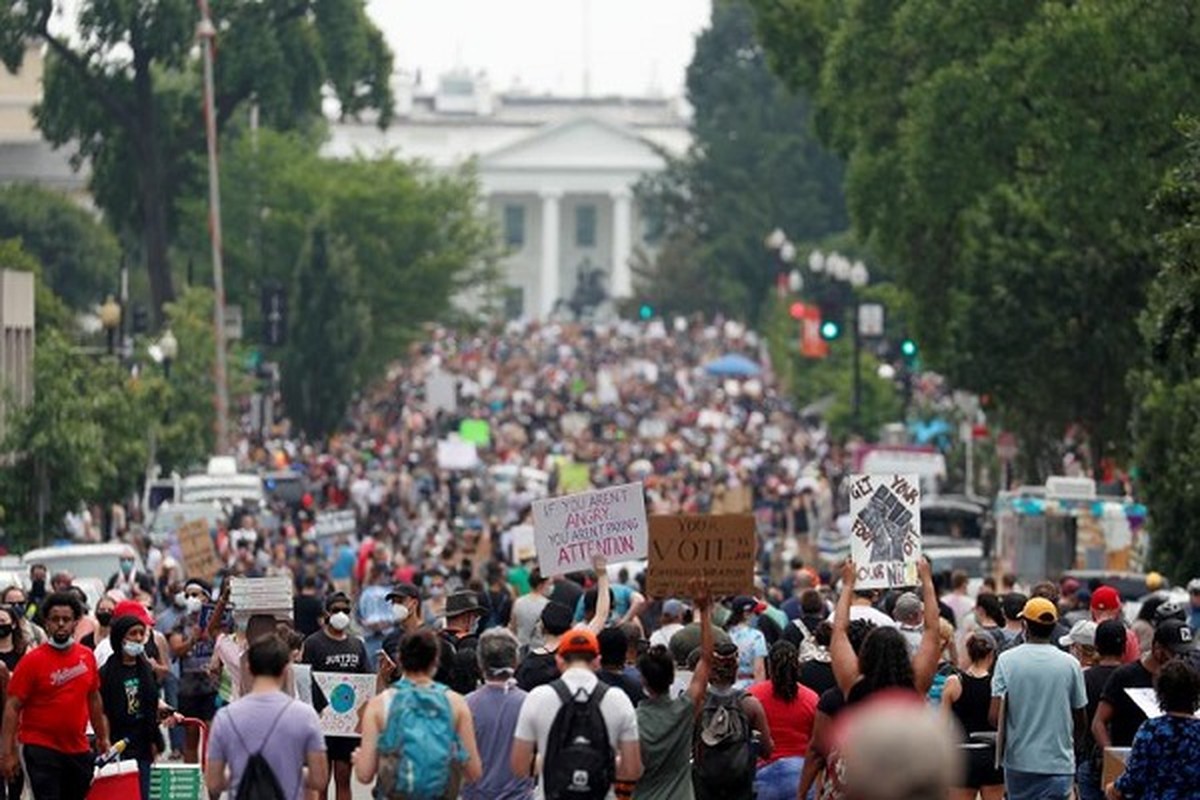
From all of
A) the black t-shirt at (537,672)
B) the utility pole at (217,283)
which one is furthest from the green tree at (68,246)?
the black t-shirt at (537,672)

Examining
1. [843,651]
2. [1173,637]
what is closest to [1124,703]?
[1173,637]

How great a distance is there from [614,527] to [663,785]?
14.2ft

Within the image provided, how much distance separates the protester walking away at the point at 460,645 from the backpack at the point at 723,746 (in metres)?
1.30

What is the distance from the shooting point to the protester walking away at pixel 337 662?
58.7 ft

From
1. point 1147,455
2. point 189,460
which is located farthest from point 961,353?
point 189,460

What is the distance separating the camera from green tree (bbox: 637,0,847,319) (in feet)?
380

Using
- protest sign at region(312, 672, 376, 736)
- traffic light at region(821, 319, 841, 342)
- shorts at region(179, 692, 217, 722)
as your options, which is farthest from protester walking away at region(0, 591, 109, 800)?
traffic light at region(821, 319, 841, 342)

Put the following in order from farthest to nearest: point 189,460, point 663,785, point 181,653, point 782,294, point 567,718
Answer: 1. point 782,294
2. point 189,460
3. point 181,653
4. point 663,785
5. point 567,718

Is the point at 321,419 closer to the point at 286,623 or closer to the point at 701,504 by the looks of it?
the point at 701,504

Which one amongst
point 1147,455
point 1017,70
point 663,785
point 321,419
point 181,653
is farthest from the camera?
point 321,419

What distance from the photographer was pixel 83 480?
4212 cm

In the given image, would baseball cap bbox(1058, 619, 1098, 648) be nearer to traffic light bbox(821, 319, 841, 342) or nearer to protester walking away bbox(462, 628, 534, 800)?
protester walking away bbox(462, 628, 534, 800)

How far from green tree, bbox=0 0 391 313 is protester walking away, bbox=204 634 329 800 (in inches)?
2233

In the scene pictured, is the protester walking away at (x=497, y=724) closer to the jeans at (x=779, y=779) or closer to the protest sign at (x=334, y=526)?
the jeans at (x=779, y=779)
